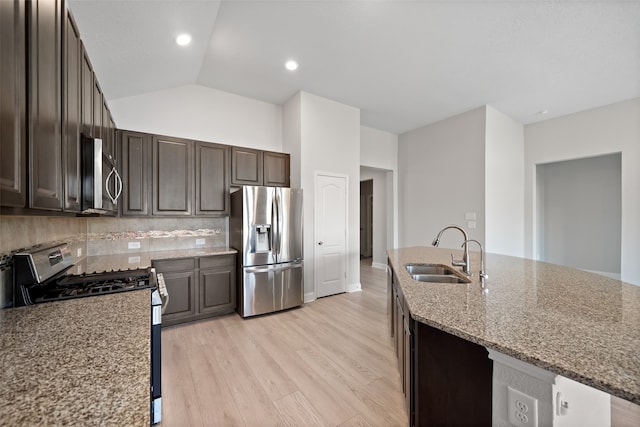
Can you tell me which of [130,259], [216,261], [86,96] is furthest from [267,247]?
[86,96]

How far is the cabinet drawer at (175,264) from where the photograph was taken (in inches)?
114

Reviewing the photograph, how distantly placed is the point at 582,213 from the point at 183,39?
723cm

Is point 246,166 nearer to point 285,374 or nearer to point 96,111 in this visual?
point 96,111

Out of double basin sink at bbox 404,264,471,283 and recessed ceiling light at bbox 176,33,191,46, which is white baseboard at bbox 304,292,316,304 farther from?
recessed ceiling light at bbox 176,33,191,46

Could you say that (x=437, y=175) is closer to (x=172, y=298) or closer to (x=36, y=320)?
(x=172, y=298)

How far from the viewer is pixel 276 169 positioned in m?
4.02

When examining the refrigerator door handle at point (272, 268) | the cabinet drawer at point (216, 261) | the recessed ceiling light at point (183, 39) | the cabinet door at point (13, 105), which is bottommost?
the refrigerator door handle at point (272, 268)

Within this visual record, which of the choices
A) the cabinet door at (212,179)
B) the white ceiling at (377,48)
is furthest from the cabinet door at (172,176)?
the white ceiling at (377,48)

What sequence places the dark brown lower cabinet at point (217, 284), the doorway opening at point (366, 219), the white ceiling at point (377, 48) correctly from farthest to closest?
1. the doorway opening at point (366, 219)
2. the dark brown lower cabinet at point (217, 284)
3. the white ceiling at point (377, 48)

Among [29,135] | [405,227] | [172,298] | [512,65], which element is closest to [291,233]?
[172,298]

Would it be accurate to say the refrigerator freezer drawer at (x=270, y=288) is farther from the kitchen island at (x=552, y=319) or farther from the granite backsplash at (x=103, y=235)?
the kitchen island at (x=552, y=319)

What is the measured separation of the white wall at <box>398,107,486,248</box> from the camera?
4445 millimetres

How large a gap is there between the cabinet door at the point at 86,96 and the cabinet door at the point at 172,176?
5.05ft

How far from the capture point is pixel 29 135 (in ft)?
2.70
